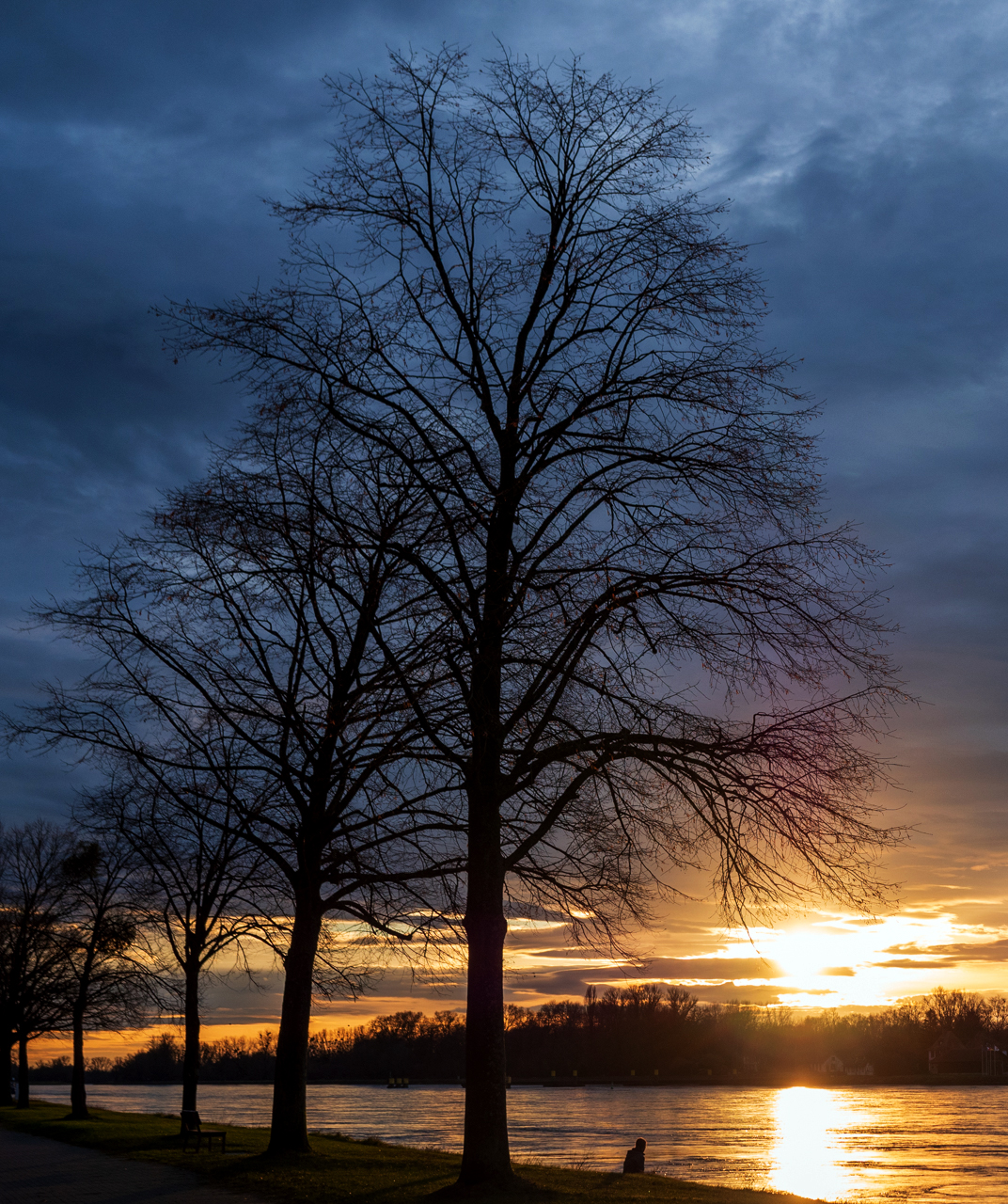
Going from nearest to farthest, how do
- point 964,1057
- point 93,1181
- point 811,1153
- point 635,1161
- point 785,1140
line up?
point 93,1181 < point 635,1161 < point 811,1153 < point 785,1140 < point 964,1057

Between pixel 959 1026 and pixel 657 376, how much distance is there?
191811mm

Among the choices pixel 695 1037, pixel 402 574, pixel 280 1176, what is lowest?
pixel 695 1037

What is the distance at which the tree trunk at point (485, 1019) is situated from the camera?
12.4 m

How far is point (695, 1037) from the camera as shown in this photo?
17875 centimetres

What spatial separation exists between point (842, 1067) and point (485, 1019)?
622ft

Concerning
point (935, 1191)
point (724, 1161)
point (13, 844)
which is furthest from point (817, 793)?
point (13, 844)

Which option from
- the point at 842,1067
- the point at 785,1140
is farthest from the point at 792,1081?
the point at 785,1140

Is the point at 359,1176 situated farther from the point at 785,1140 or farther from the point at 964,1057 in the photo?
the point at 964,1057

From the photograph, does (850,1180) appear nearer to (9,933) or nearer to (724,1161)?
(724,1161)

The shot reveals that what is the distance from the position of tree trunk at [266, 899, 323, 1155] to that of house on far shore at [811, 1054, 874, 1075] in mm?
179870

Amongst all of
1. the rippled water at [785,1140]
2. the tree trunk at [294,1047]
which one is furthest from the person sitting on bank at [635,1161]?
the tree trunk at [294,1047]

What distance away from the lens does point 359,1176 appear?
16.0 metres

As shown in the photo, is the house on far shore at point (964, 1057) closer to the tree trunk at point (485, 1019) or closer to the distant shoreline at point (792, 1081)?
the distant shoreline at point (792, 1081)

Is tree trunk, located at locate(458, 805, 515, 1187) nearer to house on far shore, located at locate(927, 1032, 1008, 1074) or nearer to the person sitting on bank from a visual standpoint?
the person sitting on bank
